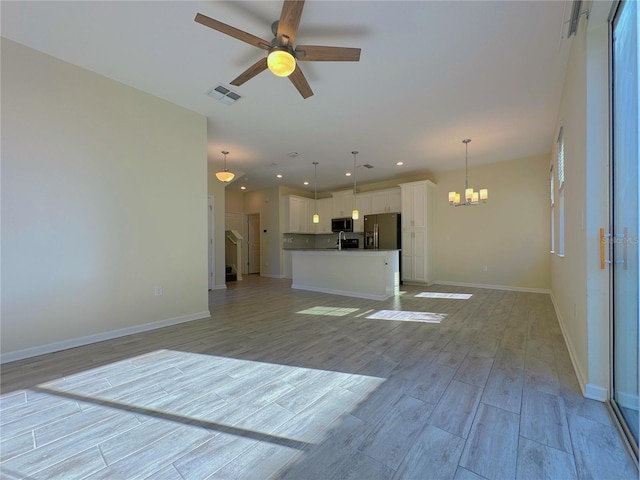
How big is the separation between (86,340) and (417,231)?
6404 mm

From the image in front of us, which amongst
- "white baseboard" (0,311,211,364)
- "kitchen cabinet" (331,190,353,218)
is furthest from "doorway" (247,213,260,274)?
"white baseboard" (0,311,211,364)

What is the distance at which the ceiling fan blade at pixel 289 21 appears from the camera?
1.83 meters

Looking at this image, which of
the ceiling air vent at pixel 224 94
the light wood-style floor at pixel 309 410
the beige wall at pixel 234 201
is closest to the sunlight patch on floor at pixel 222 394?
the light wood-style floor at pixel 309 410

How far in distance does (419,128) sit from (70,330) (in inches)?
209

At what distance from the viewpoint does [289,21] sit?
1.96 m

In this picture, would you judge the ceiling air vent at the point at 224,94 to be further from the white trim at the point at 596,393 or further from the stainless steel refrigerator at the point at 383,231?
the stainless steel refrigerator at the point at 383,231

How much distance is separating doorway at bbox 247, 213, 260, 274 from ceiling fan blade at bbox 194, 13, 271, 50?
768cm

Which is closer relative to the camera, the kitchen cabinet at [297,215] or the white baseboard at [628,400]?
the white baseboard at [628,400]

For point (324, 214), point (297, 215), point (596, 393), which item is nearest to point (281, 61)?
point (596, 393)

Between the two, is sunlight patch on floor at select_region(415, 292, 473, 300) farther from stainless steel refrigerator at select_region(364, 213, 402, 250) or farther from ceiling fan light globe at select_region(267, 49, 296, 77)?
ceiling fan light globe at select_region(267, 49, 296, 77)

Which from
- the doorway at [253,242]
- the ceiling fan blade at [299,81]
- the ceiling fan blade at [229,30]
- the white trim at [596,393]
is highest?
the ceiling fan blade at [229,30]

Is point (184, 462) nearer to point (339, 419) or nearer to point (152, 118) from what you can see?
point (339, 419)

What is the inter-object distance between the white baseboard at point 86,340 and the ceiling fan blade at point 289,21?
11.4 feet

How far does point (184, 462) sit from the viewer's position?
1279 millimetres
